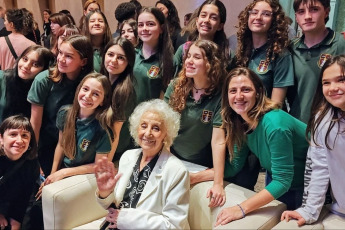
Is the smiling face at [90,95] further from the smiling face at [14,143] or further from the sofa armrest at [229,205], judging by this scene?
the sofa armrest at [229,205]

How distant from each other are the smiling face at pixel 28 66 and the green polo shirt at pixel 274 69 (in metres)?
1.56

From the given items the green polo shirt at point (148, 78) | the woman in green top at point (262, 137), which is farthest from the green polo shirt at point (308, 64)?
the green polo shirt at point (148, 78)

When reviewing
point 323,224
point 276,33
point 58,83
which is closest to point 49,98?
point 58,83

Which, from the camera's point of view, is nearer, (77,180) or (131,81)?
(77,180)

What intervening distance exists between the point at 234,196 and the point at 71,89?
138cm

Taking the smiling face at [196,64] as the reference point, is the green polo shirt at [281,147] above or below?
below

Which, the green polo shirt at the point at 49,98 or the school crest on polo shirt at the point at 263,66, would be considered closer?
the school crest on polo shirt at the point at 263,66

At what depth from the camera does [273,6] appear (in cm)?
252

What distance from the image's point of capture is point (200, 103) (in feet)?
7.77

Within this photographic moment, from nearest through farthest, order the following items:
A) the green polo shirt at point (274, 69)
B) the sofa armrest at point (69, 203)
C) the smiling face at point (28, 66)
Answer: the sofa armrest at point (69, 203) → the green polo shirt at point (274, 69) → the smiling face at point (28, 66)

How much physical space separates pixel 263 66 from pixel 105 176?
51.4 inches

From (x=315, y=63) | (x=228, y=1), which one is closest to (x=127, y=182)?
(x=315, y=63)

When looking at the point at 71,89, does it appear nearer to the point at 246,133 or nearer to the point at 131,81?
the point at 131,81

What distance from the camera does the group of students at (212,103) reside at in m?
1.88
